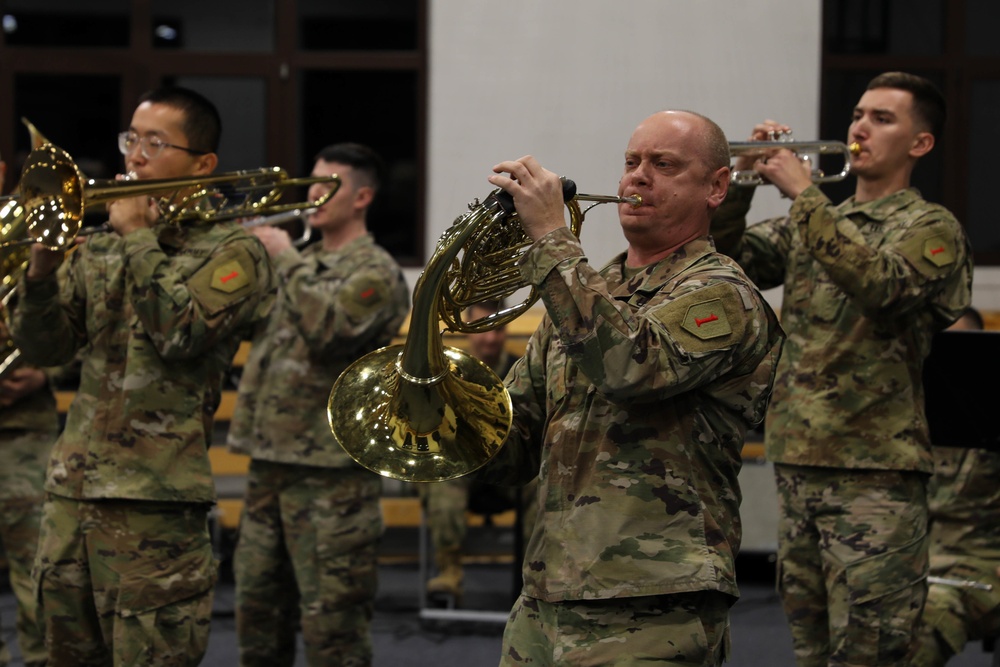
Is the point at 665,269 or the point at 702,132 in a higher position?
the point at 702,132

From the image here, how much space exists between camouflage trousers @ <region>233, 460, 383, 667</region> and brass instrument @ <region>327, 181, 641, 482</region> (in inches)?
68.3

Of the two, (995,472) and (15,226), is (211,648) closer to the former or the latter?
(15,226)

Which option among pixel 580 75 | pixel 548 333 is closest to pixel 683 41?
pixel 580 75

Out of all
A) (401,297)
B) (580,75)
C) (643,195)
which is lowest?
(401,297)

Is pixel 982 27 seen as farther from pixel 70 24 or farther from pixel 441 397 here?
pixel 441 397

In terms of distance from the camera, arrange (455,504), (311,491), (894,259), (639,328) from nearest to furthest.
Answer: (639,328), (894,259), (311,491), (455,504)

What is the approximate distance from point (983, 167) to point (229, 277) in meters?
5.57

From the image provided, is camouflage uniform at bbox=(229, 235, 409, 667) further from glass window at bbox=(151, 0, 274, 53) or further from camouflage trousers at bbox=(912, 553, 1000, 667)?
glass window at bbox=(151, 0, 274, 53)

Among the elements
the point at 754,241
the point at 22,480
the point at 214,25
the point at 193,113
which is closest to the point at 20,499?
the point at 22,480

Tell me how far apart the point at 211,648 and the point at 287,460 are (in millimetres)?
1349

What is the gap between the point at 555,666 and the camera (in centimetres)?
241

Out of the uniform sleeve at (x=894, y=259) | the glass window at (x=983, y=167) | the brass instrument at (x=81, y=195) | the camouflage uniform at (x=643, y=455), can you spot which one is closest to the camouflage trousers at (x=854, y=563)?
the uniform sleeve at (x=894, y=259)

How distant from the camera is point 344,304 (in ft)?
14.1

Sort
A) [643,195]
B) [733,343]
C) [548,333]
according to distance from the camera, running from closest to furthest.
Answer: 1. [733,343]
2. [643,195]
3. [548,333]
